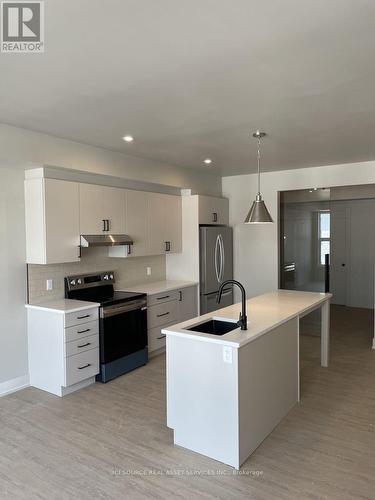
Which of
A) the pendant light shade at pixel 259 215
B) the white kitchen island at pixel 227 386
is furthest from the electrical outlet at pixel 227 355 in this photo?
the pendant light shade at pixel 259 215

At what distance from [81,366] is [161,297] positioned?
150cm

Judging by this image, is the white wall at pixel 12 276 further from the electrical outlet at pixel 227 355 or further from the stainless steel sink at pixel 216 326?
the electrical outlet at pixel 227 355

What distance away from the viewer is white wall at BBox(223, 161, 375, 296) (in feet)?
19.0

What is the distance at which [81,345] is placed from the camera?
152 inches

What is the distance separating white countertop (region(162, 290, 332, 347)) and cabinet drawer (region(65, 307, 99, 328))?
130 cm

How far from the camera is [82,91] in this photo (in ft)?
8.88

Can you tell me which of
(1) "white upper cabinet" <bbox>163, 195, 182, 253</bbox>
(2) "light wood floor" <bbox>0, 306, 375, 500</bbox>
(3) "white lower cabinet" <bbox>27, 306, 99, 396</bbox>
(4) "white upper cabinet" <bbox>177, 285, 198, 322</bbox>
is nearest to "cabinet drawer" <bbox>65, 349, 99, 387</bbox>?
(3) "white lower cabinet" <bbox>27, 306, 99, 396</bbox>

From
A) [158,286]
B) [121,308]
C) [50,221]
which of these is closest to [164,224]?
[158,286]

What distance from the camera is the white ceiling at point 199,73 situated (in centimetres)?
180

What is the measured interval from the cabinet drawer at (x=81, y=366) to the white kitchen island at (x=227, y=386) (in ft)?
4.36

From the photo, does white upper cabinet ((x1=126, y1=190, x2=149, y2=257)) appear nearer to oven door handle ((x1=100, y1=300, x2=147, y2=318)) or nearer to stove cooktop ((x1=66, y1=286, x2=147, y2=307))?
stove cooktop ((x1=66, y1=286, x2=147, y2=307))

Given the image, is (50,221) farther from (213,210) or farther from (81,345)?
(213,210)

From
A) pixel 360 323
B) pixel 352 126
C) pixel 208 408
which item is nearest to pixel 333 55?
pixel 352 126

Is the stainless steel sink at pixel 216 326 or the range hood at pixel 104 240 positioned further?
the range hood at pixel 104 240
